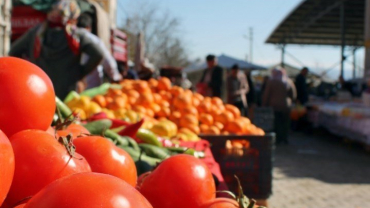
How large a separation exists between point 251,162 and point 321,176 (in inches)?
136

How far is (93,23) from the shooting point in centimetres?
889

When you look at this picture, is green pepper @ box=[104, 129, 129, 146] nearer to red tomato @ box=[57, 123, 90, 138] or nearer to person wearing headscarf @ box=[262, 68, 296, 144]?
red tomato @ box=[57, 123, 90, 138]

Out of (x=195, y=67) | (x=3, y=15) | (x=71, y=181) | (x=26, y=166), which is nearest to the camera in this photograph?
(x=71, y=181)

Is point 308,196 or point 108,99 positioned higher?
point 108,99

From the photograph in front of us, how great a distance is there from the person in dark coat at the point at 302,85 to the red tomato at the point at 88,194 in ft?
37.6

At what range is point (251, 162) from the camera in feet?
13.1

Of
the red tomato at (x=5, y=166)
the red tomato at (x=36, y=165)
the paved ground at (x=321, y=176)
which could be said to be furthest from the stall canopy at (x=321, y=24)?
the red tomato at (x=5, y=166)

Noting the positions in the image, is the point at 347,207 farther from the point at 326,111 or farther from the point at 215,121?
the point at 326,111

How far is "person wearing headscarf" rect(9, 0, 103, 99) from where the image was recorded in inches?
183

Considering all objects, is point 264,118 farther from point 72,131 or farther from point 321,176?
point 72,131

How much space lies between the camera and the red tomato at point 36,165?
112 cm

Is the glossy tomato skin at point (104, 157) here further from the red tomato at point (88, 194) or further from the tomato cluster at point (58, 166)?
the red tomato at point (88, 194)

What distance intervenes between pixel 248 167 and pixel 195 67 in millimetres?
17801

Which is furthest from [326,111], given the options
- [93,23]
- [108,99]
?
[108,99]
